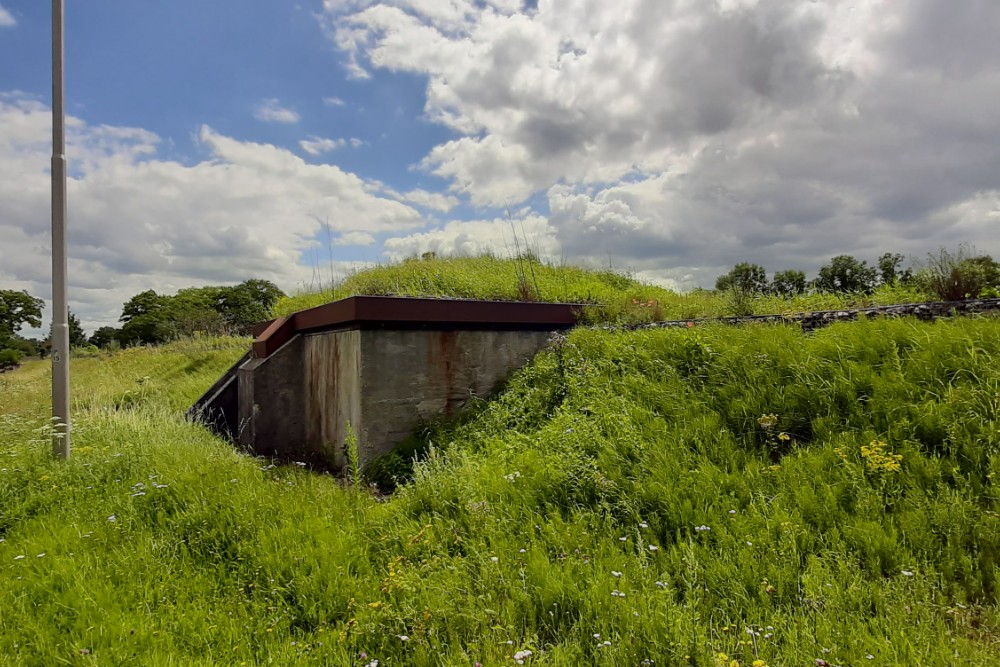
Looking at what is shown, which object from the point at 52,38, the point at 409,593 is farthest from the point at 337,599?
the point at 52,38

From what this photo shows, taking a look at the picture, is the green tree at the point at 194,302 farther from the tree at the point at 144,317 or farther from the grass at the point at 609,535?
the grass at the point at 609,535

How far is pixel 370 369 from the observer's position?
5840 mm

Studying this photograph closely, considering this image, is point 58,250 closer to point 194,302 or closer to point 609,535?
point 609,535

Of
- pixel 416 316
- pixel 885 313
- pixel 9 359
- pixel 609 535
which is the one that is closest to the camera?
pixel 609 535

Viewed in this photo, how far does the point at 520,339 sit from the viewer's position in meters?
7.08

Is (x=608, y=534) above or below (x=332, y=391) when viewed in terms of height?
below

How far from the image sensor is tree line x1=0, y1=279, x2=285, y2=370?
3356cm

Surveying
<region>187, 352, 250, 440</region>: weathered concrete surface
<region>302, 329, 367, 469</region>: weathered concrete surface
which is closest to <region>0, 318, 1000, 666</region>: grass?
<region>302, 329, 367, 469</region>: weathered concrete surface

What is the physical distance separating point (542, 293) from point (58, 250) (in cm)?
626

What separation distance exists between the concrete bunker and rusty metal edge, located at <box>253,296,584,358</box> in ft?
0.05

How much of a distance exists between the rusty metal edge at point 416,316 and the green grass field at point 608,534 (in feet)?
5.92

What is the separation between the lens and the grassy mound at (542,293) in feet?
22.4

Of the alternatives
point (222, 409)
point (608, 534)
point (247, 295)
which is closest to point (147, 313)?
A: point (247, 295)

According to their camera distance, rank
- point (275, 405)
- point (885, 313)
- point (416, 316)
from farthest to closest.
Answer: point (275, 405) < point (416, 316) < point (885, 313)
